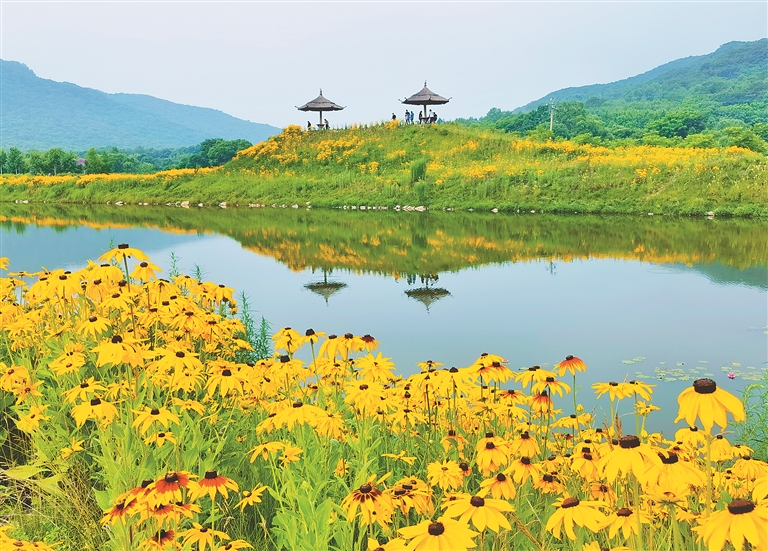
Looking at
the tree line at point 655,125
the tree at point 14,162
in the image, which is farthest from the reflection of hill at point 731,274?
the tree at point 14,162

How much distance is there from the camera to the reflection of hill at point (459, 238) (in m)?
13.6

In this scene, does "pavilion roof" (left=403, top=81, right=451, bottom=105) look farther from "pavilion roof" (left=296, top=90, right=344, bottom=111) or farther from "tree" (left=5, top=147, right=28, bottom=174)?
"tree" (left=5, top=147, right=28, bottom=174)

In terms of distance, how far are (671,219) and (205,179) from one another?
2548cm

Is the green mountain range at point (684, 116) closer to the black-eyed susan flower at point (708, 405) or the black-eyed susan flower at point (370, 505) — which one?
the black-eyed susan flower at point (708, 405)

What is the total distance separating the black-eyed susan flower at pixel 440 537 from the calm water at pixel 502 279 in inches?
169

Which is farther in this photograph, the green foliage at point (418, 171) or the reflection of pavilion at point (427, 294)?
the green foliage at point (418, 171)

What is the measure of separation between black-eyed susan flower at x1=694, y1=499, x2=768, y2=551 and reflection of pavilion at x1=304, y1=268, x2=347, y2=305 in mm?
9014

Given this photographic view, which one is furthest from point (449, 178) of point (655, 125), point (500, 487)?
point (655, 125)

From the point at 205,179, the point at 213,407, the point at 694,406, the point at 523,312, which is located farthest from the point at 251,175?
the point at 694,406

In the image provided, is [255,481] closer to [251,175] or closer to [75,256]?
[75,256]

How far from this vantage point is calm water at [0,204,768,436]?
717 centimetres

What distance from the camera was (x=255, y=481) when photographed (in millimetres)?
3176

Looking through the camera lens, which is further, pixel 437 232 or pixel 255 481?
pixel 437 232

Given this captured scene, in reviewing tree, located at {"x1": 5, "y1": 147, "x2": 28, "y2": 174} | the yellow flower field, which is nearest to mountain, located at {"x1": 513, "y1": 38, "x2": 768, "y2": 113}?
tree, located at {"x1": 5, "y1": 147, "x2": 28, "y2": 174}
